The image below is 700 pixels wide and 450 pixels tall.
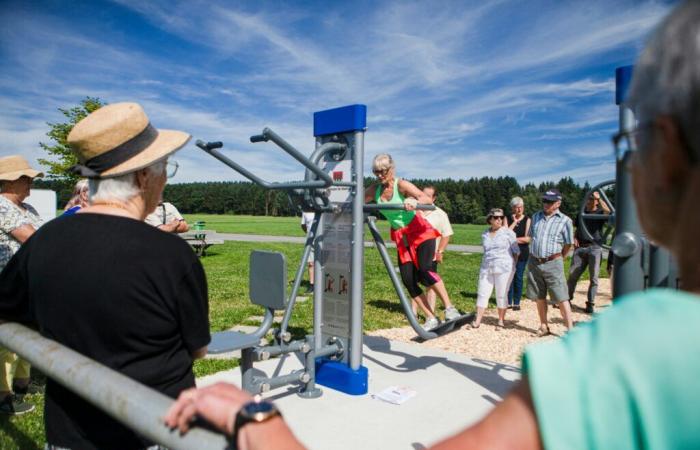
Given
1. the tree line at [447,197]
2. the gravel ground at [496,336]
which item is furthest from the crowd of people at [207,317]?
the tree line at [447,197]

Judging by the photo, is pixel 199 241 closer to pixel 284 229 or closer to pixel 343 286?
pixel 343 286

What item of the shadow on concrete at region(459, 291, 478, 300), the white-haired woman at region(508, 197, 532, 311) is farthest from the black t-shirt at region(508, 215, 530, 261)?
the shadow on concrete at region(459, 291, 478, 300)

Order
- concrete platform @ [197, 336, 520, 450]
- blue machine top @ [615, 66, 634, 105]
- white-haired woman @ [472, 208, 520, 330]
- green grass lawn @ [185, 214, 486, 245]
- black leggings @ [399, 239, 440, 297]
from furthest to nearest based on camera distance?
green grass lawn @ [185, 214, 486, 245]
white-haired woman @ [472, 208, 520, 330]
black leggings @ [399, 239, 440, 297]
concrete platform @ [197, 336, 520, 450]
blue machine top @ [615, 66, 634, 105]

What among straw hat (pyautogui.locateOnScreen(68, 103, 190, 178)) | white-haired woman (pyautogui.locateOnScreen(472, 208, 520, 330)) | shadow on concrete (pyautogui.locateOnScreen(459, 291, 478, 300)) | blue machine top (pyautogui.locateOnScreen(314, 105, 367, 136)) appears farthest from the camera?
shadow on concrete (pyautogui.locateOnScreen(459, 291, 478, 300))

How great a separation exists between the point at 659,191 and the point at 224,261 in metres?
14.8

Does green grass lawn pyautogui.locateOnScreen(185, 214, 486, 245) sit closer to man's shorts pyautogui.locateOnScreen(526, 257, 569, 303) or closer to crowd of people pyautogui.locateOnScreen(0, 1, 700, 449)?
man's shorts pyautogui.locateOnScreen(526, 257, 569, 303)

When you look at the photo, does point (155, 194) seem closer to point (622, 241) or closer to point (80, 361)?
point (80, 361)

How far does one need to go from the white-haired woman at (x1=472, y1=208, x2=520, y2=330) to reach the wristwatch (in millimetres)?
6313

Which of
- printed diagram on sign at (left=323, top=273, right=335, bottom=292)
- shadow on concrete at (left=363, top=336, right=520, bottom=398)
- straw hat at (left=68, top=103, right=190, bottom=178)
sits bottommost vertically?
shadow on concrete at (left=363, top=336, right=520, bottom=398)

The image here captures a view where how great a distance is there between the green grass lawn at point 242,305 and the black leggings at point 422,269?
3.25ft

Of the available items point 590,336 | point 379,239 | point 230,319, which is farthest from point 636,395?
point 230,319

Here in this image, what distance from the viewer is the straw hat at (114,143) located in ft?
4.83

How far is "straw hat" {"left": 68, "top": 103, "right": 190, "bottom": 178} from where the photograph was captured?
1473 mm

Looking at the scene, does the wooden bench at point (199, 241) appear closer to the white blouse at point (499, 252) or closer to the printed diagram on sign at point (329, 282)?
the white blouse at point (499, 252)
